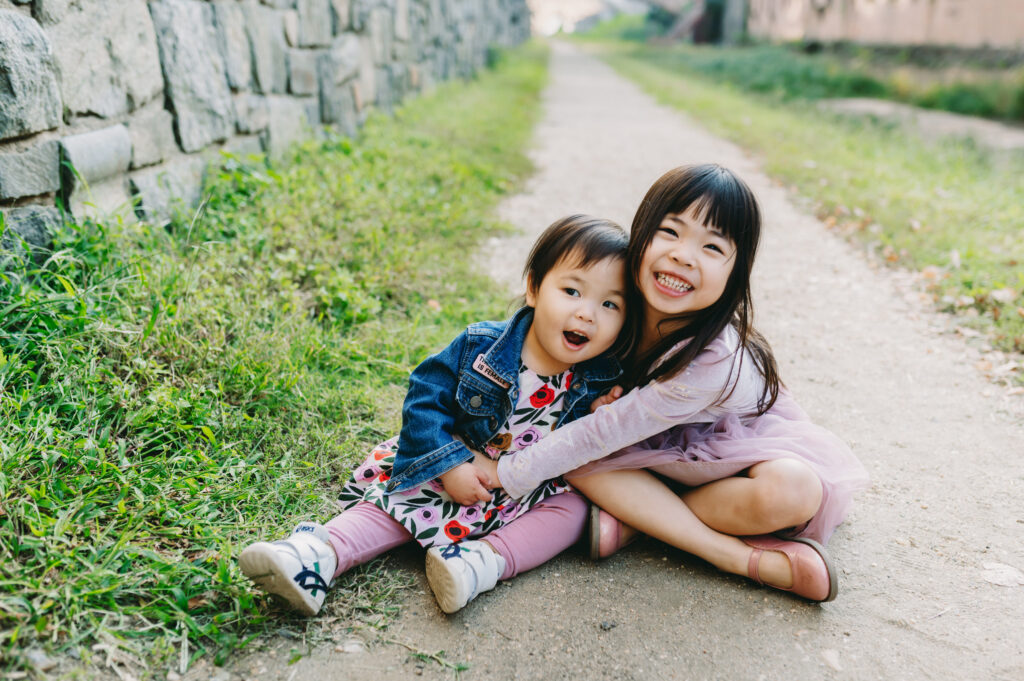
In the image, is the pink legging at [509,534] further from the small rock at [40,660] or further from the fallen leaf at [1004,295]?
the fallen leaf at [1004,295]

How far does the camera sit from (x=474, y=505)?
1.96 m

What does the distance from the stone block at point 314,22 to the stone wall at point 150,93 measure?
11 millimetres

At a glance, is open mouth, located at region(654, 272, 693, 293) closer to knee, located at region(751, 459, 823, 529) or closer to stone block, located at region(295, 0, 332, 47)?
knee, located at region(751, 459, 823, 529)

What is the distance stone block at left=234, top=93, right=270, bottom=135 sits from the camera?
390 centimetres

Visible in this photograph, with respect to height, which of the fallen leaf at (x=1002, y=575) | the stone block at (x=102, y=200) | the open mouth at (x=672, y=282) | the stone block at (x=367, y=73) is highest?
the stone block at (x=367, y=73)

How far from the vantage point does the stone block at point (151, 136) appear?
304cm

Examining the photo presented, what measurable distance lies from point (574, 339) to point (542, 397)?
19 cm

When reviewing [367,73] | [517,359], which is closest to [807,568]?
[517,359]

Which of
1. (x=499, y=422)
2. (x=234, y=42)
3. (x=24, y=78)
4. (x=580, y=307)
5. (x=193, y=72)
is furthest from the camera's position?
(x=234, y=42)

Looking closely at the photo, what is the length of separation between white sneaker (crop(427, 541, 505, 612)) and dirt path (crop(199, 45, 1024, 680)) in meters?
0.06

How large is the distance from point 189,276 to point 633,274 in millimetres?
1544

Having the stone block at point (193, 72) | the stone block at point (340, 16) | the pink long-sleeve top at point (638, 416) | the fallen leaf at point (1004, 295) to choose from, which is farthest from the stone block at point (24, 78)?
the fallen leaf at point (1004, 295)

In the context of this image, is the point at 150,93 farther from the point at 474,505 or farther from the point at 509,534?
the point at 509,534

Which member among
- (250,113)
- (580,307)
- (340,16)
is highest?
(340,16)
